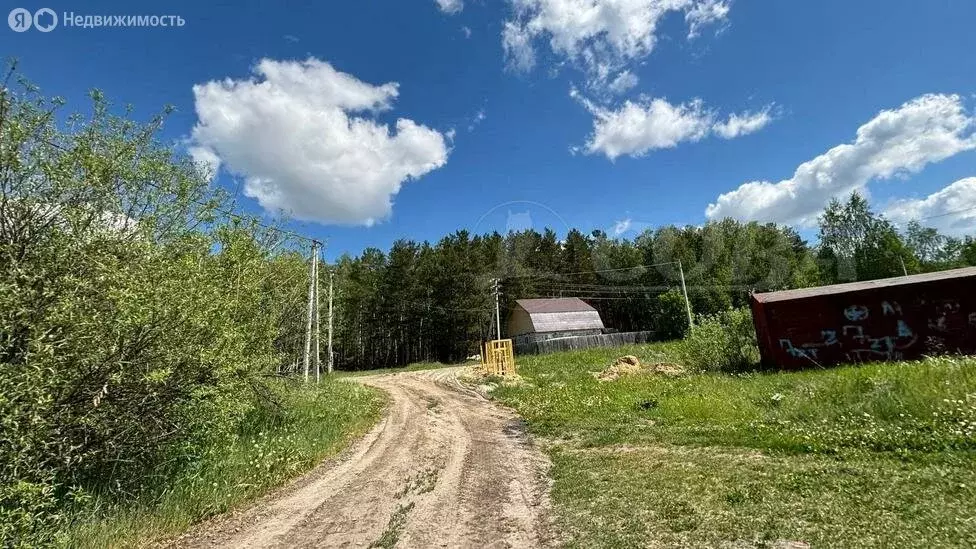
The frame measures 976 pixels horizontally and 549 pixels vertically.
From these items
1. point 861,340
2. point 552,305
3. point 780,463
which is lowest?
point 780,463

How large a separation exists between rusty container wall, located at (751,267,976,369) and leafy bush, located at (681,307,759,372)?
1804 millimetres

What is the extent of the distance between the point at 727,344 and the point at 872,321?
4.89m

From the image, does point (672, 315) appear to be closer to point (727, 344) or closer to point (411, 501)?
point (727, 344)

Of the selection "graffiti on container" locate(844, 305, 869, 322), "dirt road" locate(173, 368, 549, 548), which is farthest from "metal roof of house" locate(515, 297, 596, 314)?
"dirt road" locate(173, 368, 549, 548)

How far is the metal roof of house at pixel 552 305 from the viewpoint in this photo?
4703cm

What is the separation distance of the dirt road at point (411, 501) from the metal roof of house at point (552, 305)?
35886 millimetres

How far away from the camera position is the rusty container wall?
43.2ft

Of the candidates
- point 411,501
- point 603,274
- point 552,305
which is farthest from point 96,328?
point 603,274

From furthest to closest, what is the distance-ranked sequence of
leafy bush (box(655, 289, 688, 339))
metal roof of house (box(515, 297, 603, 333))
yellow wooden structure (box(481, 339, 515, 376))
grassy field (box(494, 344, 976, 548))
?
metal roof of house (box(515, 297, 603, 333))
leafy bush (box(655, 289, 688, 339))
yellow wooden structure (box(481, 339, 515, 376))
grassy field (box(494, 344, 976, 548))

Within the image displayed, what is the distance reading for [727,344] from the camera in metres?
18.1

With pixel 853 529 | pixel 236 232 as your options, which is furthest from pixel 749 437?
pixel 236 232

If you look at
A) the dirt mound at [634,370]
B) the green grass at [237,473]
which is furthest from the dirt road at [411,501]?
the dirt mound at [634,370]

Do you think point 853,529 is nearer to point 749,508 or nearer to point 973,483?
point 749,508

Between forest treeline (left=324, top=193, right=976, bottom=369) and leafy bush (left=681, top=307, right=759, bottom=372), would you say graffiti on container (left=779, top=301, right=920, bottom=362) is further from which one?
forest treeline (left=324, top=193, right=976, bottom=369)
